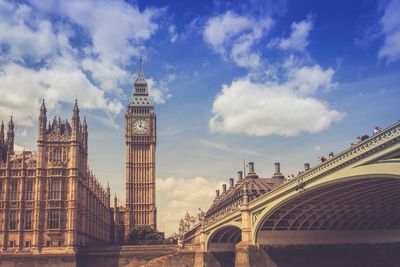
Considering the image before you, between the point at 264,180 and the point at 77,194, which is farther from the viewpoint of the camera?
the point at 264,180

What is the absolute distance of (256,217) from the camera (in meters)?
59.6

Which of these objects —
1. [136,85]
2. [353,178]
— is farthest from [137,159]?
[353,178]

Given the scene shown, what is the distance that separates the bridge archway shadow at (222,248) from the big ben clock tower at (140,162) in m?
50.2

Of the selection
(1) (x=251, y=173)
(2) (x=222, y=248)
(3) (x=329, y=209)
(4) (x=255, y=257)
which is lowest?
(4) (x=255, y=257)

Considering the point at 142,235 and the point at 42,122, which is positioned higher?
the point at 42,122

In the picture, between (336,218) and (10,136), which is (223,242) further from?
(10,136)

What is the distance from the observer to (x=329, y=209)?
55.2 metres

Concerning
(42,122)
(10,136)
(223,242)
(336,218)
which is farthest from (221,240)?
(10,136)

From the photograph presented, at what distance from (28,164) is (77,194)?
34.6ft

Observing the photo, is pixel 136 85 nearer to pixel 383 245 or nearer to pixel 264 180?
pixel 264 180

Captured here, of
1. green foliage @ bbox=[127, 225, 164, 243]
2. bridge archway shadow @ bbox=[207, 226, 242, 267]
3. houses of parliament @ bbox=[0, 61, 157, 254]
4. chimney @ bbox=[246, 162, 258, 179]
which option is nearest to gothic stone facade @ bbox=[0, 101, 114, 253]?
houses of parliament @ bbox=[0, 61, 157, 254]

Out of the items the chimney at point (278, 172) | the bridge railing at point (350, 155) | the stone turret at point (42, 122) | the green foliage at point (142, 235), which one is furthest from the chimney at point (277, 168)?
the bridge railing at point (350, 155)

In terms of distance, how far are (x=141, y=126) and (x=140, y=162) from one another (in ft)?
36.1

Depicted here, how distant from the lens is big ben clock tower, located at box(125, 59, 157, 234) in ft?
454
